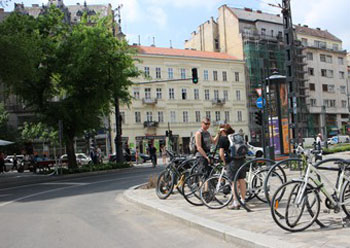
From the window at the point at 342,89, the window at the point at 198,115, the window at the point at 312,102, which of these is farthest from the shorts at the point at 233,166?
the window at the point at 342,89

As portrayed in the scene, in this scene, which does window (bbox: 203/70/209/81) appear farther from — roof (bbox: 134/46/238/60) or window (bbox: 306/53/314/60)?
window (bbox: 306/53/314/60)

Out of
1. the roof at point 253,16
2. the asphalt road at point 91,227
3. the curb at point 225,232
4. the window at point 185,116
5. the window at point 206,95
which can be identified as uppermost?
the roof at point 253,16

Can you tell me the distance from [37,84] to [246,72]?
46018 mm

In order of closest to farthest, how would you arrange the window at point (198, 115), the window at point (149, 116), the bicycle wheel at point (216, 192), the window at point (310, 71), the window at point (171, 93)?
the bicycle wheel at point (216, 192) → the window at point (149, 116) → the window at point (171, 93) → the window at point (198, 115) → the window at point (310, 71)

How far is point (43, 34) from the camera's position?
24.9 m

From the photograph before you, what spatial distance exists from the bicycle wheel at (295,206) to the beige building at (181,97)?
157ft

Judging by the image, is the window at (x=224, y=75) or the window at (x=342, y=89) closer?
the window at (x=224, y=75)

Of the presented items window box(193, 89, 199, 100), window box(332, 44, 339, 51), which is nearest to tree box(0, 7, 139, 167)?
window box(193, 89, 199, 100)

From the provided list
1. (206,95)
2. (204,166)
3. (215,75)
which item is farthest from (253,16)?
(204,166)

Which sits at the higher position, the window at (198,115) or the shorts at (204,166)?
the window at (198,115)

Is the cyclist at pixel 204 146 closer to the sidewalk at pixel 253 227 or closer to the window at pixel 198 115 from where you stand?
the sidewalk at pixel 253 227

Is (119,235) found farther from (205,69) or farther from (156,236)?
(205,69)

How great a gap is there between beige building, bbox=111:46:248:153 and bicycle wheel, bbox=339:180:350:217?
47527mm

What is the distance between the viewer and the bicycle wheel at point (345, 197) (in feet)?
19.1
